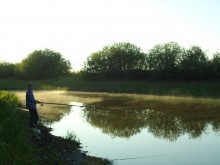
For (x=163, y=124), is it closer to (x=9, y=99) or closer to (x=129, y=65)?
(x=9, y=99)

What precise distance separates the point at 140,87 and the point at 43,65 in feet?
125

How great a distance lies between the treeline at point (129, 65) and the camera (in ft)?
189

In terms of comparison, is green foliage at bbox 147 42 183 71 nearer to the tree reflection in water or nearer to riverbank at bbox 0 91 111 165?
the tree reflection in water

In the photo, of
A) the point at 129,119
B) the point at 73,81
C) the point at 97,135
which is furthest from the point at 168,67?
the point at 97,135

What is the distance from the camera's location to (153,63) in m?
67.1

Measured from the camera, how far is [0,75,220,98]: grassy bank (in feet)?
156

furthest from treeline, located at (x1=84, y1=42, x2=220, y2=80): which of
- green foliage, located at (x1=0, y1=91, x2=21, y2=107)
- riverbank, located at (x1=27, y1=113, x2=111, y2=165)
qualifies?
riverbank, located at (x1=27, y1=113, x2=111, y2=165)

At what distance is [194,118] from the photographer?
2369cm

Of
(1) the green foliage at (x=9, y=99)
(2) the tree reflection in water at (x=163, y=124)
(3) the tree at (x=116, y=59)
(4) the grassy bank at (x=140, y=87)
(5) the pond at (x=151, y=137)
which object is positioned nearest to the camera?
(5) the pond at (x=151, y=137)

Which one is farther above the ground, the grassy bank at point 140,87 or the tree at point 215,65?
the tree at point 215,65

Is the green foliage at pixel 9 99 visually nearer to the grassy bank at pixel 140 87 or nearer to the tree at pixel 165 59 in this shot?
the grassy bank at pixel 140 87

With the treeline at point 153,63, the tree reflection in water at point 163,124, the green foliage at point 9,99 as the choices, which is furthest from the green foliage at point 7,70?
the tree reflection in water at point 163,124

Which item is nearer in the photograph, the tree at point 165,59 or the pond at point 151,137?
the pond at point 151,137

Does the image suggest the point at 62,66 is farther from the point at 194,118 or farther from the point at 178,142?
the point at 178,142
